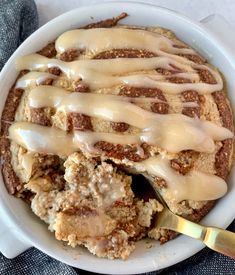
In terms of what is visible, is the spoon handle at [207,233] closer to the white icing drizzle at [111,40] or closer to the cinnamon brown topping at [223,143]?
the cinnamon brown topping at [223,143]

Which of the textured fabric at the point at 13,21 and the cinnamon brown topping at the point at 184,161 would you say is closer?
the cinnamon brown topping at the point at 184,161

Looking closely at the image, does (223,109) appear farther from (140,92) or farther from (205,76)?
(140,92)

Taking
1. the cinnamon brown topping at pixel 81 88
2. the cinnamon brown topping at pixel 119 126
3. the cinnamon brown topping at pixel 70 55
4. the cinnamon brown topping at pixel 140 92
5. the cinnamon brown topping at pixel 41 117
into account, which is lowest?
the cinnamon brown topping at pixel 41 117

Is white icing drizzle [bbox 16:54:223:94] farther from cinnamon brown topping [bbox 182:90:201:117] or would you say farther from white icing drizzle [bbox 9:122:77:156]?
white icing drizzle [bbox 9:122:77:156]

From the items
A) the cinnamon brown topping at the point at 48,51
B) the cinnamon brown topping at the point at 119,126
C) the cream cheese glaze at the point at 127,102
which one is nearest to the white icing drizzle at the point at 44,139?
the cream cheese glaze at the point at 127,102

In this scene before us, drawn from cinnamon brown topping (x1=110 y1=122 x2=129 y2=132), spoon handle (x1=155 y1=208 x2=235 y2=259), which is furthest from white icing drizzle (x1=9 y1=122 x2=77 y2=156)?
spoon handle (x1=155 y1=208 x2=235 y2=259)

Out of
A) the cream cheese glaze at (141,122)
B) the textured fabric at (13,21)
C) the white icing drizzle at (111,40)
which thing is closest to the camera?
the cream cheese glaze at (141,122)

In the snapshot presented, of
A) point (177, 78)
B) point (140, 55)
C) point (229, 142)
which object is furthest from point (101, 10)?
point (229, 142)
